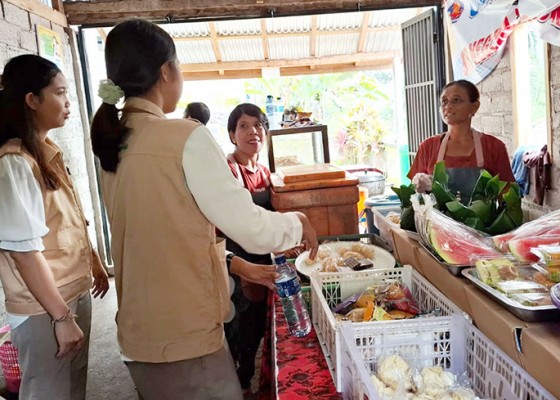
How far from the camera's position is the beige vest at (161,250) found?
1.05 m

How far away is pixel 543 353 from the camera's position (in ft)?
2.57

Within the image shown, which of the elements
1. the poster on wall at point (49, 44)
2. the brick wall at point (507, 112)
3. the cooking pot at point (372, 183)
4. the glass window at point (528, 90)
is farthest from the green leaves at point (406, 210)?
the cooking pot at point (372, 183)

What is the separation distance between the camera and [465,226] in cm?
127

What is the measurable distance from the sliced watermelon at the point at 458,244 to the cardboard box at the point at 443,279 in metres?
0.05

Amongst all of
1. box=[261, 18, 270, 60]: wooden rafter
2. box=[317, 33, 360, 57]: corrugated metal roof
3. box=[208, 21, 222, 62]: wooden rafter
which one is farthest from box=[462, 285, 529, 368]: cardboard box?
box=[317, 33, 360, 57]: corrugated metal roof

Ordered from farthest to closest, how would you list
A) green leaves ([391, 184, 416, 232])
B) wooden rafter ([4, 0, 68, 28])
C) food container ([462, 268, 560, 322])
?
wooden rafter ([4, 0, 68, 28])
green leaves ([391, 184, 416, 232])
food container ([462, 268, 560, 322])

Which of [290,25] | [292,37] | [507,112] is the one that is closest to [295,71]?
[292,37]

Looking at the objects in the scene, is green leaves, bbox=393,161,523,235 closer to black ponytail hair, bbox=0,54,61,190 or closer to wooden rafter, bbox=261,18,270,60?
black ponytail hair, bbox=0,54,61,190

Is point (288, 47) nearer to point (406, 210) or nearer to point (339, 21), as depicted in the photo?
point (339, 21)

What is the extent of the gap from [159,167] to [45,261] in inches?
26.4

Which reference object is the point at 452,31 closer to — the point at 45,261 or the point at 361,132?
the point at 45,261

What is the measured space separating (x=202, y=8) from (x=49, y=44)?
4.08ft

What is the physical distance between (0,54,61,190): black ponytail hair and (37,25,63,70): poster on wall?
2.16m

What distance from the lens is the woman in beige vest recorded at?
1.05 meters
